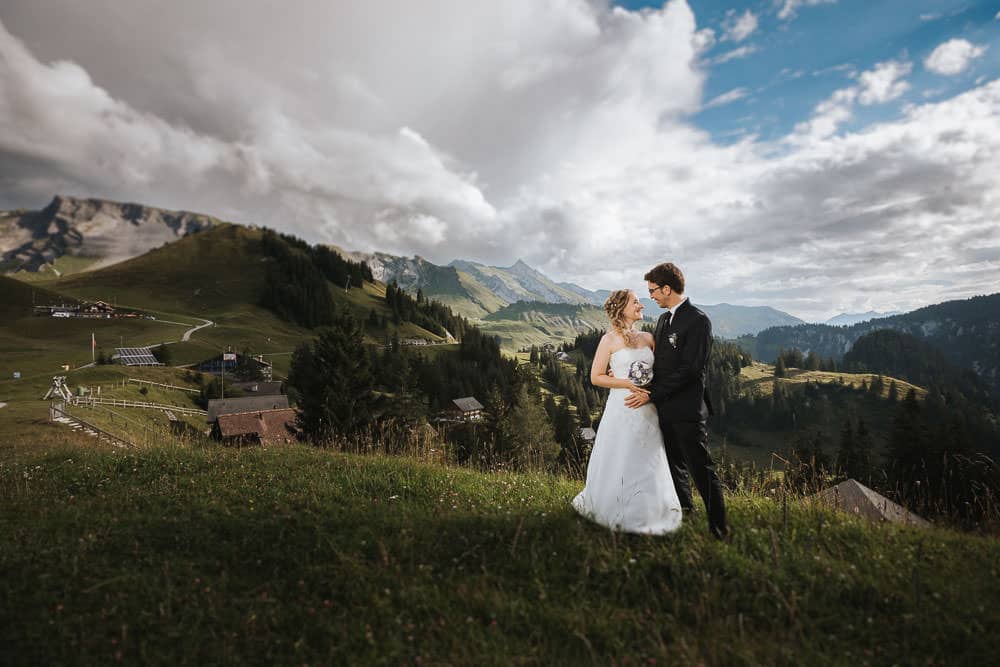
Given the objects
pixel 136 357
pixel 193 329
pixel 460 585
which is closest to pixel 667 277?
pixel 460 585

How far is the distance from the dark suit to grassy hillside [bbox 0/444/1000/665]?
59 cm

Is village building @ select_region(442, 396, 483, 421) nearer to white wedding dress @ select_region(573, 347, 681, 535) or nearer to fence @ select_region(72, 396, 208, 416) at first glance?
fence @ select_region(72, 396, 208, 416)

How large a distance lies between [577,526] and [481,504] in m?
1.71

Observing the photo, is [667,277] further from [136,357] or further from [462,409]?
[136,357]

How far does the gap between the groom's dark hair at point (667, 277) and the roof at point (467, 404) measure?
101911mm

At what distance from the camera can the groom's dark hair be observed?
Result: 6.79m

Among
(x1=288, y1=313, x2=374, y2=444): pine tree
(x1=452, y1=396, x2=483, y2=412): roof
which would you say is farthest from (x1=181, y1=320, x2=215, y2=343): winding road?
(x1=288, y1=313, x2=374, y2=444): pine tree

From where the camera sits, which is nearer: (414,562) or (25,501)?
(414,562)

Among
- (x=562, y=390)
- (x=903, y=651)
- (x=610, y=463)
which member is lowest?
(x=562, y=390)

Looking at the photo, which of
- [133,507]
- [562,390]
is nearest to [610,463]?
[133,507]

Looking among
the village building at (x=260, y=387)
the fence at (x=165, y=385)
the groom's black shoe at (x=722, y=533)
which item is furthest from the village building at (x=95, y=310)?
the groom's black shoe at (x=722, y=533)

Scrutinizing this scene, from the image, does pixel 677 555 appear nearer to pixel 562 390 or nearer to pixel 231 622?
pixel 231 622

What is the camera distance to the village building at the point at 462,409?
10262 centimetres

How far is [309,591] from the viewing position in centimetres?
477
